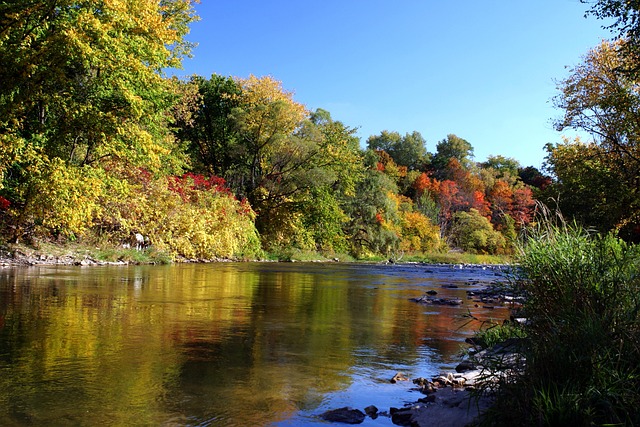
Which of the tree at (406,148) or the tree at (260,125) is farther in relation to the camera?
the tree at (406,148)

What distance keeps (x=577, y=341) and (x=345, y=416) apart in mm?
1949

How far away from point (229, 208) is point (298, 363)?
26.6 m

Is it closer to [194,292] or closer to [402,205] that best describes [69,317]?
[194,292]

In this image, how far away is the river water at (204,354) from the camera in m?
4.78

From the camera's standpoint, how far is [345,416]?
4.74 metres

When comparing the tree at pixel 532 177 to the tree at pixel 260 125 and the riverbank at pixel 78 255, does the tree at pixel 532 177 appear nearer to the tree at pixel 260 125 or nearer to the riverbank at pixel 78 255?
the tree at pixel 260 125

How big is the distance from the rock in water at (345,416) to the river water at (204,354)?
0.44 ft

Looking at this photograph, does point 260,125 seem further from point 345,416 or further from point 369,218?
point 345,416

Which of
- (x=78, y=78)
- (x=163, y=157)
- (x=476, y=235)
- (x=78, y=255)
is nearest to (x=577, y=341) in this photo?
(x=78, y=78)

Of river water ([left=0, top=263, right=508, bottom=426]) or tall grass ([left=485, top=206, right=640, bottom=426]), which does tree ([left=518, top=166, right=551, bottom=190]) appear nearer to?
river water ([left=0, top=263, right=508, bottom=426])

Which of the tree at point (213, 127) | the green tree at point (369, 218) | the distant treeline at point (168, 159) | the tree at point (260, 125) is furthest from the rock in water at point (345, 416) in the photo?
the green tree at point (369, 218)

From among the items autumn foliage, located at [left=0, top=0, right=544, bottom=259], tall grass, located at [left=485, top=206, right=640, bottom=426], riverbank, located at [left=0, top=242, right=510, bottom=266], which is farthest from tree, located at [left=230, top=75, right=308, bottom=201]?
tall grass, located at [left=485, top=206, right=640, bottom=426]

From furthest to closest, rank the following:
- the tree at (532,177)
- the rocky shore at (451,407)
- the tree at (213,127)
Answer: the tree at (532,177)
the tree at (213,127)
the rocky shore at (451,407)

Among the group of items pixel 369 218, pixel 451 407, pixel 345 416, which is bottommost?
pixel 345 416
